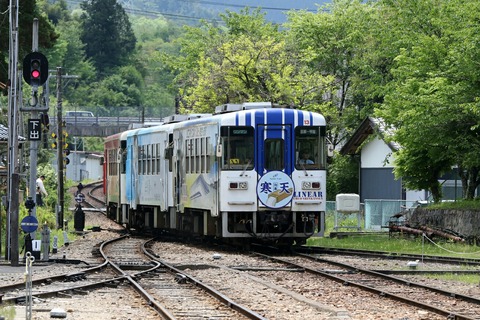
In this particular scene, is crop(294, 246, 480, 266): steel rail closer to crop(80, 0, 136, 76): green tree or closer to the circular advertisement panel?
the circular advertisement panel

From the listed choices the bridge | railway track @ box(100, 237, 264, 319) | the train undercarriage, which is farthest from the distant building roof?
the bridge

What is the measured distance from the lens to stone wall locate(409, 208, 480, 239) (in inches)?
1234

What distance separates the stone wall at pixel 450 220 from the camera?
1234 inches

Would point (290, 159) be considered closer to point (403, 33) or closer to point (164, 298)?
point (164, 298)

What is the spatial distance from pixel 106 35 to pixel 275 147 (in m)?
126

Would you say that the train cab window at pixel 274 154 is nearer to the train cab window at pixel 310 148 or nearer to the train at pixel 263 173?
the train at pixel 263 173

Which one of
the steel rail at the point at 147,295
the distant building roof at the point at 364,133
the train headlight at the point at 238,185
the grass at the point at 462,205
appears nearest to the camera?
the steel rail at the point at 147,295

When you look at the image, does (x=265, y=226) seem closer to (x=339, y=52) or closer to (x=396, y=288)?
(x=396, y=288)

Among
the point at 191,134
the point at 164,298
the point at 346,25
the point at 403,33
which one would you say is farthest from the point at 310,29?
the point at 164,298

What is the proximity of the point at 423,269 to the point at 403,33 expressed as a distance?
20110mm

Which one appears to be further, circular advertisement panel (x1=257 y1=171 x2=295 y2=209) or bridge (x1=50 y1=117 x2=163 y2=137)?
bridge (x1=50 y1=117 x2=163 y2=137)

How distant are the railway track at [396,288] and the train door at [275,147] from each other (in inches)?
126

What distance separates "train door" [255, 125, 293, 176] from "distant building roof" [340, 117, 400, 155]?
18.0 meters

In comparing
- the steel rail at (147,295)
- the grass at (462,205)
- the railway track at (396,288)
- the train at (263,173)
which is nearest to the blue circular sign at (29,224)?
the steel rail at (147,295)
